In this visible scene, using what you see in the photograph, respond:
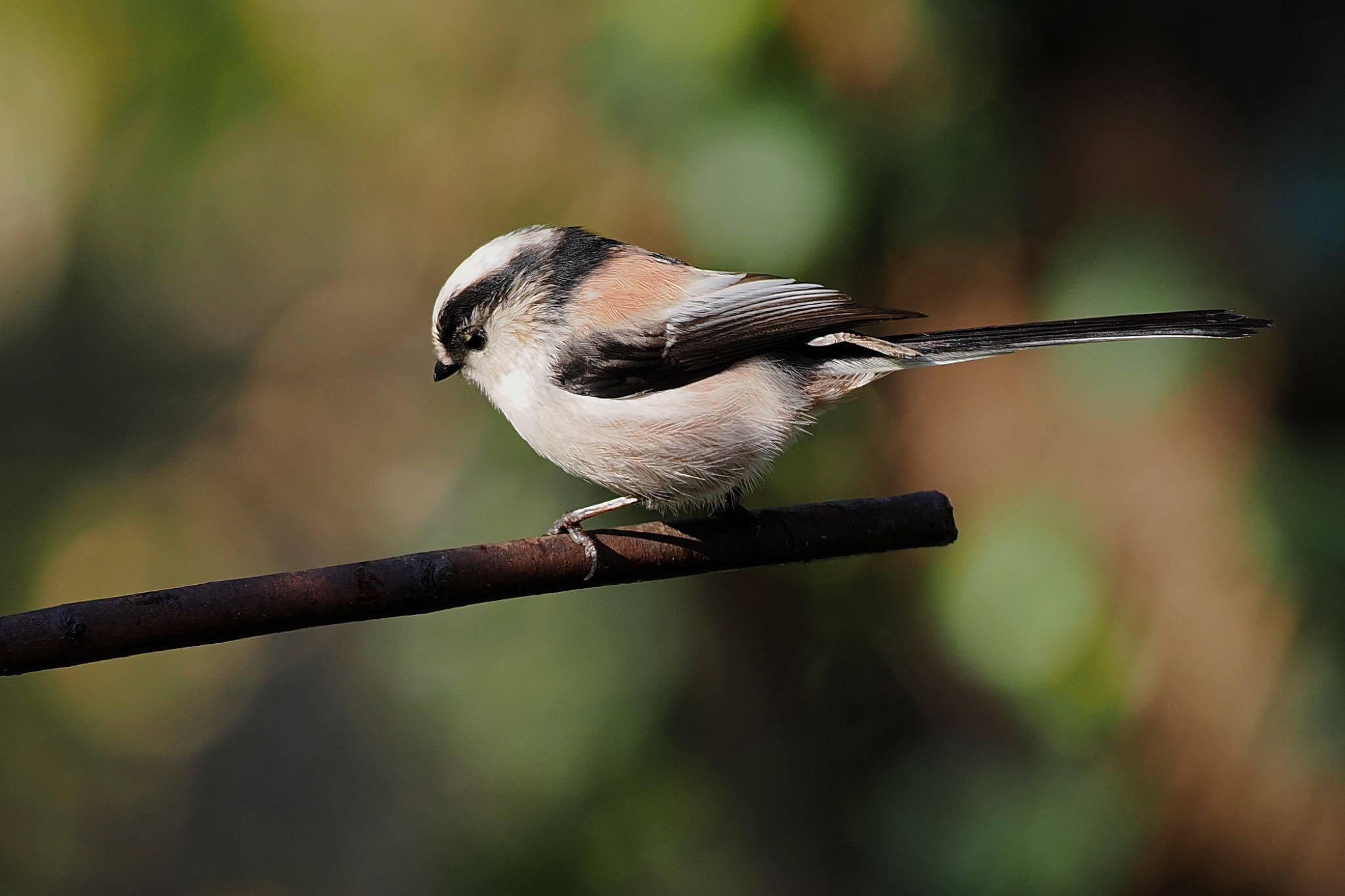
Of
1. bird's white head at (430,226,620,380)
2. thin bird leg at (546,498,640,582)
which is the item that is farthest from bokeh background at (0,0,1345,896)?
thin bird leg at (546,498,640,582)

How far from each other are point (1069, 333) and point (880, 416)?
0.95 metres

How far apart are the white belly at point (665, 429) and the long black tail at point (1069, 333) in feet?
0.92

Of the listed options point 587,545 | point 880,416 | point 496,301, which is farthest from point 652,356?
point 880,416

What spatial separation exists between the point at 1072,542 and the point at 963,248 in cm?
76

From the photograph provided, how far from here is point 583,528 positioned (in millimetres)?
1976

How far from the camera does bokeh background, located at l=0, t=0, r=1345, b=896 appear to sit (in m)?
2.47

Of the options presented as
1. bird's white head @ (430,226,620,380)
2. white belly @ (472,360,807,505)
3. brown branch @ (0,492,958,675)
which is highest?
bird's white head @ (430,226,620,380)

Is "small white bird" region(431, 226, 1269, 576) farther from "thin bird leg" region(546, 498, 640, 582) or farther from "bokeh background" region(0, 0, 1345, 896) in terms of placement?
"bokeh background" region(0, 0, 1345, 896)

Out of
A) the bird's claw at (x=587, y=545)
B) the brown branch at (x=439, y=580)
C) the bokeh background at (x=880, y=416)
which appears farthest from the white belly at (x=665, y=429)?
the bokeh background at (x=880, y=416)

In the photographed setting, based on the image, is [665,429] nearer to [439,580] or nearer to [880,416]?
[439,580]

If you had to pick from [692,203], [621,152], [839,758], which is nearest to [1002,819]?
[839,758]

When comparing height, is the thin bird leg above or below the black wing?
below

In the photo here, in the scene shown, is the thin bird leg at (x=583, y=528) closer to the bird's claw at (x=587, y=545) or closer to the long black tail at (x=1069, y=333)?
the bird's claw at (x=587, y=545)

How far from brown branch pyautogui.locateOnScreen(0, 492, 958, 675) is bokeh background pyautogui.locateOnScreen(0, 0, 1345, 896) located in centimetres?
68
